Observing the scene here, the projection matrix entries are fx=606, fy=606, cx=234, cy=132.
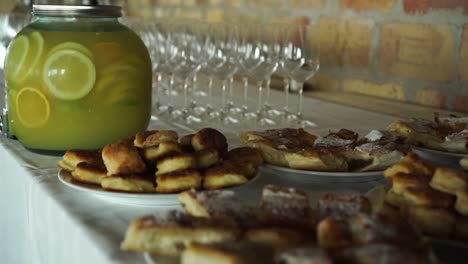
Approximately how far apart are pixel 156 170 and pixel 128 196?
0.06 metres

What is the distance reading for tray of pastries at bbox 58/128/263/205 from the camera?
646 mm

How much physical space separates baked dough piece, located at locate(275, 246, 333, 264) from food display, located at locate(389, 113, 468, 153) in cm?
48

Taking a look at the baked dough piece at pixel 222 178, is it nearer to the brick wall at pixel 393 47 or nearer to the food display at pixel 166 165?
the food display at pixel 166 165

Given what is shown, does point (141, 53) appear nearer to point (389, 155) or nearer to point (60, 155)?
point (60, 155)

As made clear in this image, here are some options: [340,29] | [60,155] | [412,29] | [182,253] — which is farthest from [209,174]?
[340,29]

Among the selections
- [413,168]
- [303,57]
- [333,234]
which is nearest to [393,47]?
[303,57]

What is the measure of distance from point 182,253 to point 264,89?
1393 millimetres

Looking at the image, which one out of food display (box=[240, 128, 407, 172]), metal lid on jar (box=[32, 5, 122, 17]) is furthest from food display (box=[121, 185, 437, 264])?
metal lid on jar (box=[32, 5, 122, 17])

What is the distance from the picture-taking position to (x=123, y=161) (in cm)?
67

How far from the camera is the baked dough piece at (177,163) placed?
2.17 feet

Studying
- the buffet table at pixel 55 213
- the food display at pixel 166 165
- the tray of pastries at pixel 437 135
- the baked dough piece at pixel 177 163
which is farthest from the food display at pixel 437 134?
the baked dough piece at pixel 177 163

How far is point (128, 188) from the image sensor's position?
65cm

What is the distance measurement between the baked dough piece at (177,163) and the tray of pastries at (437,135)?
0.35 meters

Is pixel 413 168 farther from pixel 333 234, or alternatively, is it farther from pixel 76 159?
pixel 76 159
